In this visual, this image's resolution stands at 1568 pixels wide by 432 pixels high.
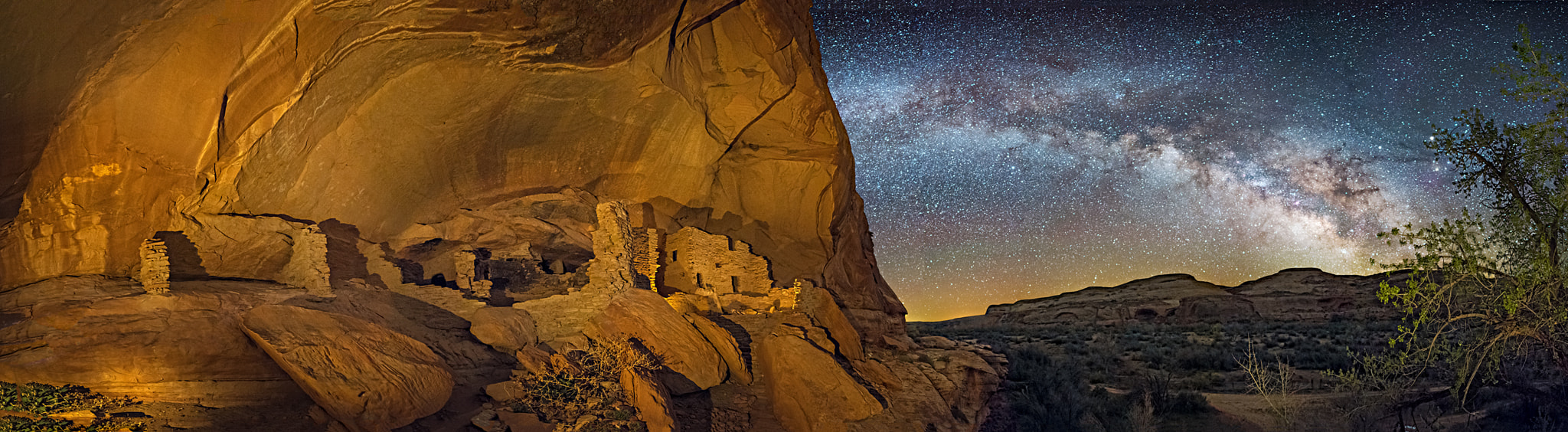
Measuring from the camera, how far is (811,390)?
13.4 meters

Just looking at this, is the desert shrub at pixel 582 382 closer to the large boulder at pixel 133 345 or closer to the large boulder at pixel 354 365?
the large boulder at pixel 354 365

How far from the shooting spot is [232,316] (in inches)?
468

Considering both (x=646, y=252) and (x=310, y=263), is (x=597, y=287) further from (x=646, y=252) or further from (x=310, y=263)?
(x=310, y=263)

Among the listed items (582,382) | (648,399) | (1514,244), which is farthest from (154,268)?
(1514,244)

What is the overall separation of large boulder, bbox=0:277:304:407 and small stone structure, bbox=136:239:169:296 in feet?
0.54

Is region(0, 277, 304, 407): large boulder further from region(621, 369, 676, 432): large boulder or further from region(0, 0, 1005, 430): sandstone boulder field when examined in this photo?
region(621, 369, 676, 432): large boulder

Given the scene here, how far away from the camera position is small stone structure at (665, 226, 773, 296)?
17875mm

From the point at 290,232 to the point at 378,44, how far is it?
4.26m

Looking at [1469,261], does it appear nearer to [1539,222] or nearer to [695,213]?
[1539,222]

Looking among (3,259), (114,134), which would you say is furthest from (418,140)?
(3,259)

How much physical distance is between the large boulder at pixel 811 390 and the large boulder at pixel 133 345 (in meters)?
7.22

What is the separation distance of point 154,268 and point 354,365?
3.46 meters

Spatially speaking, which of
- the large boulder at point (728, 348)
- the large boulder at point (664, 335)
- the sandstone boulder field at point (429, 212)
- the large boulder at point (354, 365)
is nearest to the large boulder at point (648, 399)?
the sandstone boulder field at point (429, 212)

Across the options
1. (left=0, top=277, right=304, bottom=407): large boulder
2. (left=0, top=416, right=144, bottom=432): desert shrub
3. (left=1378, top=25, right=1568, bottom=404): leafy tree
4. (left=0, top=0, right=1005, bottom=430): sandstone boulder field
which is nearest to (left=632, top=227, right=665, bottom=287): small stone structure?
(left=0, top=0, right=1005, bottom=430): sandstone boulder field
